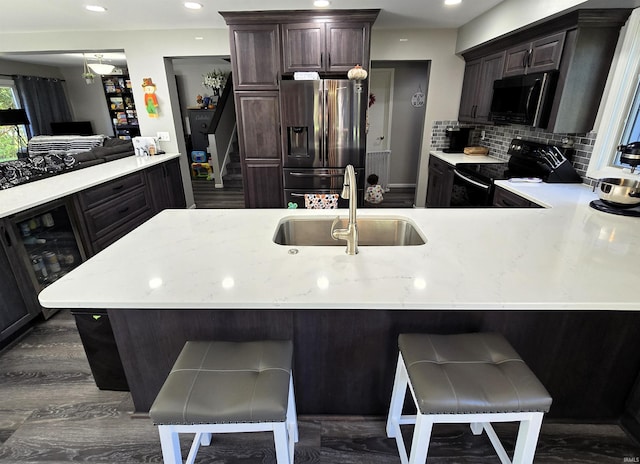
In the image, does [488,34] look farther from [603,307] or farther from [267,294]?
[267,294]

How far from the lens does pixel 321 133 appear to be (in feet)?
11.6

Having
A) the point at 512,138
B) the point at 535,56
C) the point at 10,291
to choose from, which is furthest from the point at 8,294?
the point at 512,138

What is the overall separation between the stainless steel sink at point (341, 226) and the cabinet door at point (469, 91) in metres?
2.76

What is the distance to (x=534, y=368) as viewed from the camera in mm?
1378

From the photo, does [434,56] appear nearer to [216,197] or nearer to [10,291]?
[216,197]

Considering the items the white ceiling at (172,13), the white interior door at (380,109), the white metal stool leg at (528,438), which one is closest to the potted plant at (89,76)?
the white ceiling at (172,13)

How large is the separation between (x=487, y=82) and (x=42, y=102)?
891 cm

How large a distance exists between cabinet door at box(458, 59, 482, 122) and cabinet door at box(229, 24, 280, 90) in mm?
2274

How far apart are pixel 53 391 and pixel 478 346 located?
2.15 meters

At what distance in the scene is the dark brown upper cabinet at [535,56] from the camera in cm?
244

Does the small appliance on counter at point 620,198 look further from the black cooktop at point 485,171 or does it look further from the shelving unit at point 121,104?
the shelving unit at point 121,104

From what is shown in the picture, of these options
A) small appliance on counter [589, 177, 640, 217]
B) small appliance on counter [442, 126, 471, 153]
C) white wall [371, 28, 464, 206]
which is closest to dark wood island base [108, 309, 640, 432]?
small appliance on counter [589, 177, 640, 217]

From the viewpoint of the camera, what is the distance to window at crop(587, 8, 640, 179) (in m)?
2.21

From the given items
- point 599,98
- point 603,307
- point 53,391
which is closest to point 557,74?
point 599,98
